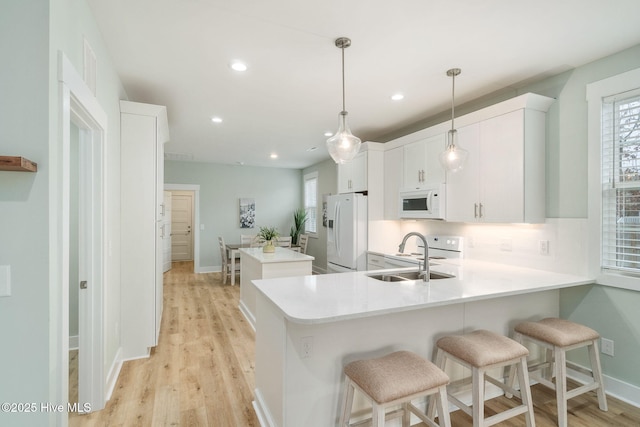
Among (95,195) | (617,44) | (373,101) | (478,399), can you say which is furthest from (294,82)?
(478,399)

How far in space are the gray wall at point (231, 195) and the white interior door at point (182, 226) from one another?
5.78 ft

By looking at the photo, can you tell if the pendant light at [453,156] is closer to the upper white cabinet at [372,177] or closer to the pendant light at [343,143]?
the pendant light at [343,143]

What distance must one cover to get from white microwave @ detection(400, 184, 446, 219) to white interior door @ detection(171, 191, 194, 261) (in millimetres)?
6982

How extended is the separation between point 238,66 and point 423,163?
2312 mm

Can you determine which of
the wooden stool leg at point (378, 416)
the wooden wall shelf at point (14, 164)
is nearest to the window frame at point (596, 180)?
the wooden stool leg at point (378, 416)

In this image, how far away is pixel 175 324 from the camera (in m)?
4.07

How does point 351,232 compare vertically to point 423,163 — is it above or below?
below

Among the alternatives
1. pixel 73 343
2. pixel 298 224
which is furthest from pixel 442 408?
pixel 298 224

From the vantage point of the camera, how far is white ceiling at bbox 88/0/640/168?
77.1 inches

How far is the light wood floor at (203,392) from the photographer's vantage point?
2168 millimetres

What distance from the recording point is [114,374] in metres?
2.67

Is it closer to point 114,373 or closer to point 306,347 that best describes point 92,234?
point 114,373

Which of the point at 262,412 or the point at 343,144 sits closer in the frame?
the point at 262,412

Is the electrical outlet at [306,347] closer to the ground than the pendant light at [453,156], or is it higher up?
closer to the ground
